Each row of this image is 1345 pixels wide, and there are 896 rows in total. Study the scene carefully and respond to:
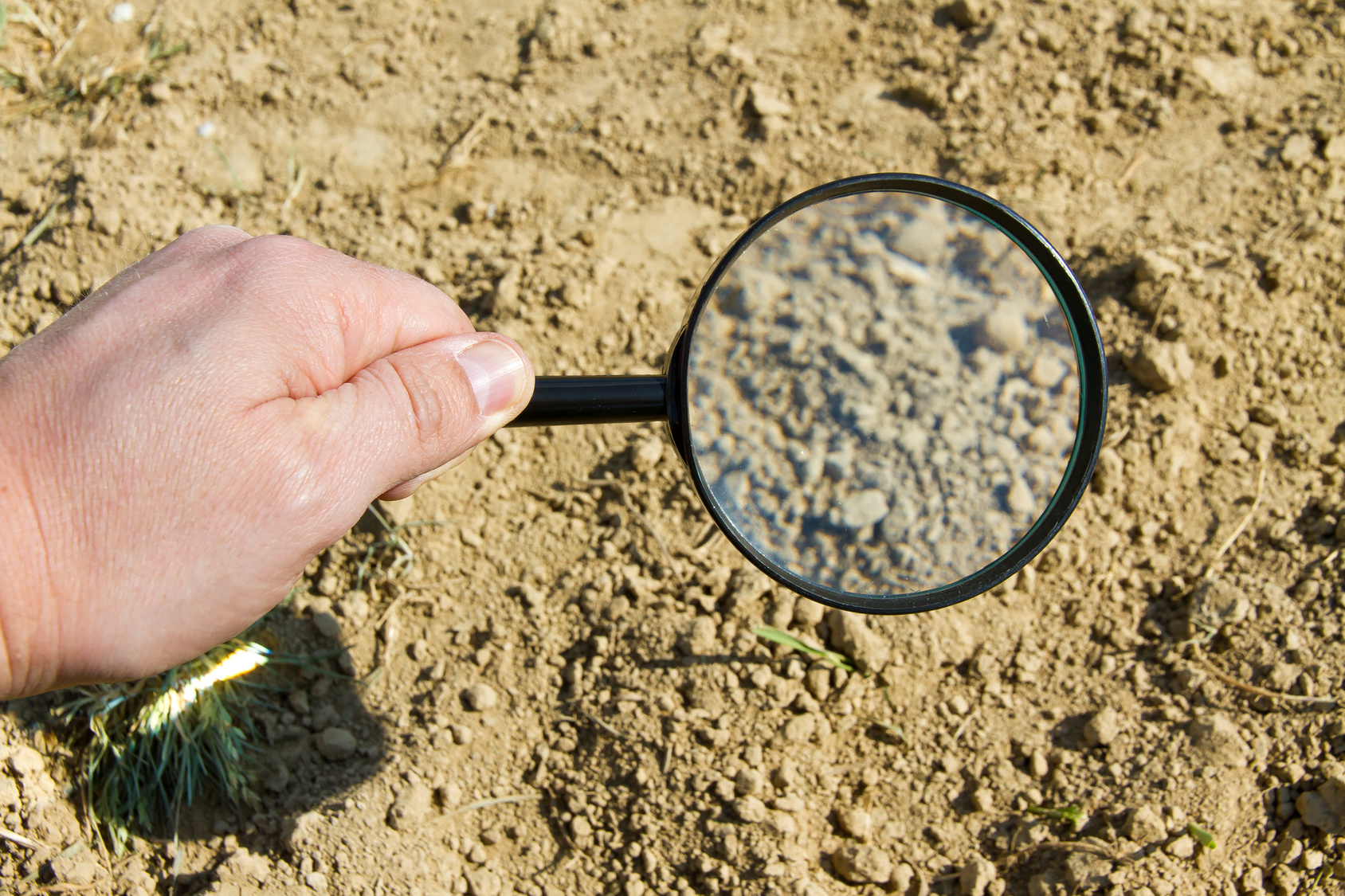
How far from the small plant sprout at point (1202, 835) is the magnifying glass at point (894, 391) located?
0.88 meters

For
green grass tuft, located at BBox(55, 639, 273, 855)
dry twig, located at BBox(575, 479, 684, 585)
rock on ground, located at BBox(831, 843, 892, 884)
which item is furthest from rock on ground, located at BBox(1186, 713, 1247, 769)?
green grass tuft, located at BBox(55, 639, 273, 855)

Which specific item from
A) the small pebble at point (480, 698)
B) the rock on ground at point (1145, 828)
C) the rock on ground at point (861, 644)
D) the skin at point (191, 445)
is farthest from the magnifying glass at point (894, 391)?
the small pebble at point (480, 698)

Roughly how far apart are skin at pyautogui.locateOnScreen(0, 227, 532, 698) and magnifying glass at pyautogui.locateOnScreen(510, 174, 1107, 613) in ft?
2.21

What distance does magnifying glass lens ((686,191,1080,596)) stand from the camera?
2303mm

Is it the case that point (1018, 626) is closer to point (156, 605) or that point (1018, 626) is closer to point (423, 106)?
point (156, 605)

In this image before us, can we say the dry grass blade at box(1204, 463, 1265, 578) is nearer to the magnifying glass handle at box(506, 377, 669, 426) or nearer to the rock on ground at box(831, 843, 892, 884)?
the rock on ground at box(831, 843, 892, 884)

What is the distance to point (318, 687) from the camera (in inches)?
106

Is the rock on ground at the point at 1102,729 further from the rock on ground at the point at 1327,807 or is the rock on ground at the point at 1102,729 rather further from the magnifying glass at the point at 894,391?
the magnifying glass at the point at 894,391

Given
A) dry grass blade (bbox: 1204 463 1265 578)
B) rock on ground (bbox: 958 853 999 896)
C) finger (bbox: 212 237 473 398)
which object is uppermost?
finger (bbox: 212 237 473 398)

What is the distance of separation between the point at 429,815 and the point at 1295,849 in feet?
7.44

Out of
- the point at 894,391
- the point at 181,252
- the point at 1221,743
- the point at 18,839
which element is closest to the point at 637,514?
the point at 894,391

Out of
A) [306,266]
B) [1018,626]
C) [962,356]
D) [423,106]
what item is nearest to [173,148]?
[423,106]

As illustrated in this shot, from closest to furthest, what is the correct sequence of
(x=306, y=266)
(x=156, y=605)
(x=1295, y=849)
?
(x=156, y=605) → (x=306, y=266) → (x=1295, y=849)

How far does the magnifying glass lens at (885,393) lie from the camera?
2303 mm
